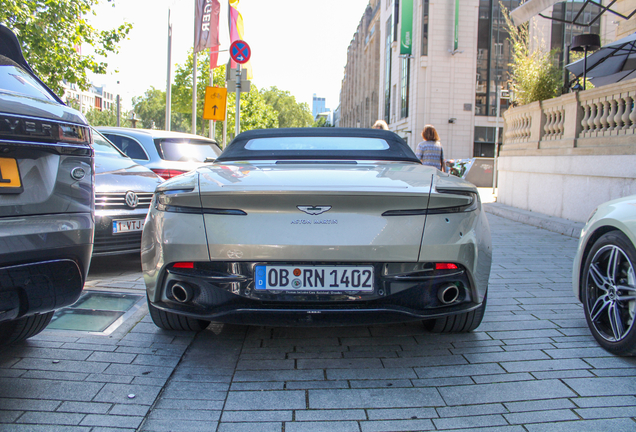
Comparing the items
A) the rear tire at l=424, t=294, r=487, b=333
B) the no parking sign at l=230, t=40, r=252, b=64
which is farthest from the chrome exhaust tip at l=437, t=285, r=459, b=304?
the no parking sign at l=230, t=40, r=252, b=64

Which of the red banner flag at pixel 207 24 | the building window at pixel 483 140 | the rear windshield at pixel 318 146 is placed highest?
the red banner flag at pixel 207 24

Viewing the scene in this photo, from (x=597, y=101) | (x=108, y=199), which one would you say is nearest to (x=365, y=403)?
(x=108, y=199)

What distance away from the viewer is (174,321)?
11.2 ft

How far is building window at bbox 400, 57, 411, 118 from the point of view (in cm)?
4378

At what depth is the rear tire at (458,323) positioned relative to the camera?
11.2 feet

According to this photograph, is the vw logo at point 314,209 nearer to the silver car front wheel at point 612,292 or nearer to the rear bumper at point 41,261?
the rear bumper at point 41,261

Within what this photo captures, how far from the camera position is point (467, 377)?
9.36 ft

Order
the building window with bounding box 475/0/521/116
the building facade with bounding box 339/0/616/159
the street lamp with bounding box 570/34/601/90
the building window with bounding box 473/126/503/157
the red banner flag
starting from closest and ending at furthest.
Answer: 1. the street lamp with bounding box 570/34/601/90
2. the red banner flag
3. the building facade with bounding box 339/0/616/159
4. the building window with bounding box 475/0/521/116
5. the building window with bounding box 473/126/503/157

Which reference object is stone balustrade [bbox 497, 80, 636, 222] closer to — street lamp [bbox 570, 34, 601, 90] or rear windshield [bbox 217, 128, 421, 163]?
street lamp [bbox 570, 34, 601, 90]

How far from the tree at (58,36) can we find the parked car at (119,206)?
6848 millimetres

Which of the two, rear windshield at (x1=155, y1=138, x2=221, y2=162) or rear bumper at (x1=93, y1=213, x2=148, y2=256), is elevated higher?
rear windshield at (x1=155, y1=138, x2=221, y2=162)

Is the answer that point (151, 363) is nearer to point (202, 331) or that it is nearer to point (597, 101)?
point (202, 331)

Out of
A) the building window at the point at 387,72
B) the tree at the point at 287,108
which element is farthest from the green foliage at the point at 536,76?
the tree at the point at 287,108

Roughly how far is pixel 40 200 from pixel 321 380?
1.60m
